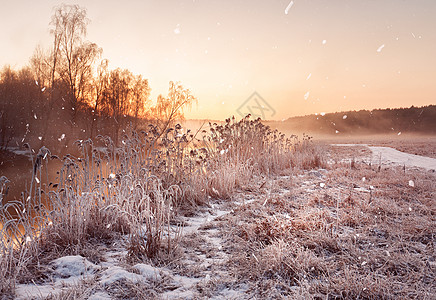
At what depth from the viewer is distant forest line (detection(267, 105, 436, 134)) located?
233ft

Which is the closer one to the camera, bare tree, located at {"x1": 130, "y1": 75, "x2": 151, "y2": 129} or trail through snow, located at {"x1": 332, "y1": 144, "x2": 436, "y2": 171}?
trail through snow, located at {"x1": 332, "y1": 144, "x2": 436, "y2": 171}

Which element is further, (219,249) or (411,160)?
(411,160)

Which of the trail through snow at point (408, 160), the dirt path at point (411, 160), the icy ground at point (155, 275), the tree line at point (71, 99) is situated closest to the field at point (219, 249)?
the icy ground at point (155, 275)

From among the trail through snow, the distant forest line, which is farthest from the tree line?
the distant forest line

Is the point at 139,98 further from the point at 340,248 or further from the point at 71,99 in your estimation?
the point at 340,248

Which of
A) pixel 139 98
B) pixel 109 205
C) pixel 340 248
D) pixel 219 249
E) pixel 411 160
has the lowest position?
pixel 219 249

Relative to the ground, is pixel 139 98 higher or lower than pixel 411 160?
higher

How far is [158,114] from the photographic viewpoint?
96.6 ft

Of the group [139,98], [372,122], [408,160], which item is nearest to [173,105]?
[139,98]

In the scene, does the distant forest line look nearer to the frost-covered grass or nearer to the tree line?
the tree line

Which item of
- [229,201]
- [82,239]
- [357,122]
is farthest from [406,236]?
[357,122]

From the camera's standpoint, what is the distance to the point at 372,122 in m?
78.5

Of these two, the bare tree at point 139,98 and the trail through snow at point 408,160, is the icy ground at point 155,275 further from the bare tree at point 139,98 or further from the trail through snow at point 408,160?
the bare tree at point 139,98

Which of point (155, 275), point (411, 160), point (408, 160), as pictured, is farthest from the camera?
point (411, 160)
